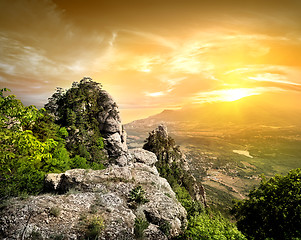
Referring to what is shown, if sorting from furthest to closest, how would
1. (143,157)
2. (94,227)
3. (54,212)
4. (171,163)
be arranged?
(171,163), (143,157), (54,212), (94,227)

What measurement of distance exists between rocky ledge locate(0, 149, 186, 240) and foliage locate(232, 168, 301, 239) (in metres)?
10.3

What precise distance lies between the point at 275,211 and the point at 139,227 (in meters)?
16.3

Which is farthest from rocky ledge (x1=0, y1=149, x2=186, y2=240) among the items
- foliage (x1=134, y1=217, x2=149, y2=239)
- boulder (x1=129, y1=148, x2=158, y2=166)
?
boulder (x1=129, y1=148, x2=158, y2=166)

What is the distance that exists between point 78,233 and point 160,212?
21.3ft

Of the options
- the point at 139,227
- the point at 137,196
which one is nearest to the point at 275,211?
the point at 137,196

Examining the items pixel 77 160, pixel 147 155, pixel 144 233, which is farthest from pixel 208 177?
pixel 144 233

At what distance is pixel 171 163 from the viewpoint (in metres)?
71.5

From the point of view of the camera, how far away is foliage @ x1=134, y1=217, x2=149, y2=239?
10.2 m

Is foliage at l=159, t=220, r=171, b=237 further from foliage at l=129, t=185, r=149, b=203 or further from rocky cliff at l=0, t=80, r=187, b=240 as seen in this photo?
foliage at l=129, t=185, r=149, b=203

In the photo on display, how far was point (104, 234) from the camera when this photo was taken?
942 centimetres

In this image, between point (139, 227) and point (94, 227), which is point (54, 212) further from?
point (139, 227)

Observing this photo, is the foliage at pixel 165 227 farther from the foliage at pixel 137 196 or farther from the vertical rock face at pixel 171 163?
the vertical rock face at pixel 171 163

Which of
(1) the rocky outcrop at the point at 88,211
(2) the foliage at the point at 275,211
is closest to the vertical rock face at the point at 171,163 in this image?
(2) the foliage at the point at 275,211

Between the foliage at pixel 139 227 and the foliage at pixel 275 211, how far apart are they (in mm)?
11815
